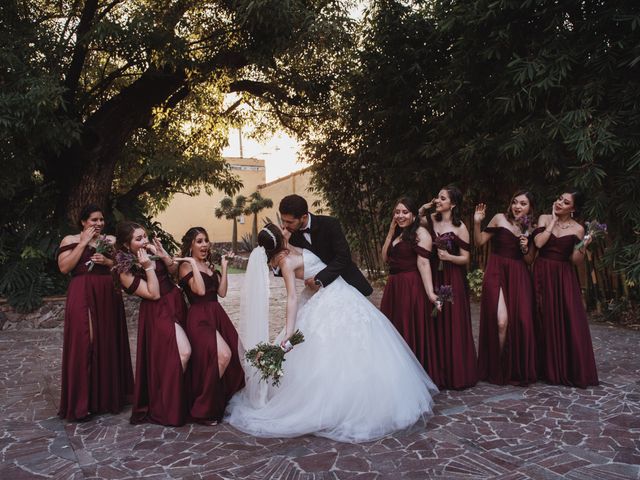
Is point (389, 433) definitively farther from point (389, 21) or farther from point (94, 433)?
point (389, 21)

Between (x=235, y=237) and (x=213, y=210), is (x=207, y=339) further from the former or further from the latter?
(x=213, y=210)

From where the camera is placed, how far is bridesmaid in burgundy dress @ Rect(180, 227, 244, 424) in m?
3.78

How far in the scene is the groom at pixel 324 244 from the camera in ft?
12.1

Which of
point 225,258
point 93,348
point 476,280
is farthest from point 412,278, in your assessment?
point 476,280

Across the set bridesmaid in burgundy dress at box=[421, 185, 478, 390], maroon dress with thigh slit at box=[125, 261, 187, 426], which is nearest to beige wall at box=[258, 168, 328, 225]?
bridesmaid in burgundy dress at box=[421, 185, 478, 390]

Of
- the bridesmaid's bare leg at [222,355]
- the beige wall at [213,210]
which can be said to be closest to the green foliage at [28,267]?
the bridesmaid's bare leg at [222,355]

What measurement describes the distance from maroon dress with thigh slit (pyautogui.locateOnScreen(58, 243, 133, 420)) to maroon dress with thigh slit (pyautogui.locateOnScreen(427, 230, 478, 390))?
264 cm

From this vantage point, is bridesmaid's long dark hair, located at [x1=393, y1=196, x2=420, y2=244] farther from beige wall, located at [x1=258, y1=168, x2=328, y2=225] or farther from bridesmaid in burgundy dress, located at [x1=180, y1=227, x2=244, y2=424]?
beige wall, located at [x1=258, y1=168, x2=328, y2=225]

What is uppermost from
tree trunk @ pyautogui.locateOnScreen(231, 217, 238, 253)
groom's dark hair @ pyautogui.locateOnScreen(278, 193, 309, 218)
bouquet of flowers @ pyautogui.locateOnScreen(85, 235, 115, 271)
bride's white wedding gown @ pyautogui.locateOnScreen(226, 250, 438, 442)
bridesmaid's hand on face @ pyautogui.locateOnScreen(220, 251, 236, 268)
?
tree trunk @ pyautogui.locateOnScreen(231, 217, 238, 253)

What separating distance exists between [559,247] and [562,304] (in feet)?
1.67

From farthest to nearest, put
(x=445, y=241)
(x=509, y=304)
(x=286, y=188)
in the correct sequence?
(x=286, y=188) → (x=509, y=304) → (x=445, y=241)

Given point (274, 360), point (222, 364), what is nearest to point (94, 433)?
point (222, 364)

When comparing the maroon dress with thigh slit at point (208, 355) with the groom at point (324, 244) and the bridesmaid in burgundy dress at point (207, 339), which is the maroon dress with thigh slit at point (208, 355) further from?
the groom at point (324, 244)

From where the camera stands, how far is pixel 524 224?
4566 mm
